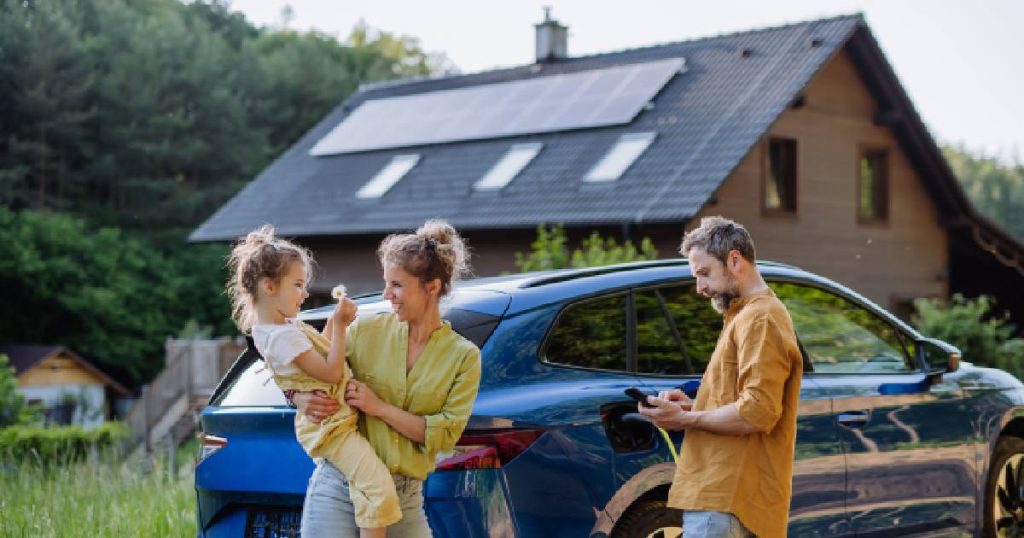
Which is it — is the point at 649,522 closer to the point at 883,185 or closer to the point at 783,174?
the point at 783,174

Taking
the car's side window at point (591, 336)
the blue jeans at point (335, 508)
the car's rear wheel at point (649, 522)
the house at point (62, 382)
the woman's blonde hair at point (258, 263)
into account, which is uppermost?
the woman's blonde hair at point (258, 263)

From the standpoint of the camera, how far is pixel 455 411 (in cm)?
456

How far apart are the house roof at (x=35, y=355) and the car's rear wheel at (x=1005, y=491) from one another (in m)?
37.5

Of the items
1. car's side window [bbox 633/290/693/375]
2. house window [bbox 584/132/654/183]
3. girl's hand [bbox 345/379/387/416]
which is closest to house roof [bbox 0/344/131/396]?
house window [bbox 584/132/654/183]

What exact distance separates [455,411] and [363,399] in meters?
0.30

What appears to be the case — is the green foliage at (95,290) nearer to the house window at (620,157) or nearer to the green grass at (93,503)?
the house window at (620,157)

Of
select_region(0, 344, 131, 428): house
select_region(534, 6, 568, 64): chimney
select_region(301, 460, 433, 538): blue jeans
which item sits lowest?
select_region(0, 344, 131, 428): house

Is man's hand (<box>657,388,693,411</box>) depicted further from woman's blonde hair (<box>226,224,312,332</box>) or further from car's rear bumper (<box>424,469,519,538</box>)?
woman's blonde hair (<box>226,224,312,332</box>)

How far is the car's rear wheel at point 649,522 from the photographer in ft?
18.5

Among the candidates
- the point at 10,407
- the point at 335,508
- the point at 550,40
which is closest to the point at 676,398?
the point at 335,508

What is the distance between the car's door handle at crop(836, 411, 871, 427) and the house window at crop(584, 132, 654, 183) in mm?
19440

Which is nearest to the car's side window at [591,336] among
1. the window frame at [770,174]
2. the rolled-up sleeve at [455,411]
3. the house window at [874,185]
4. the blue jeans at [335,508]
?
the rolled-up sleeve at [455,411]

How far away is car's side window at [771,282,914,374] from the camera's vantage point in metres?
7.00

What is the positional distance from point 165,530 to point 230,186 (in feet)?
157
